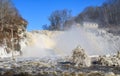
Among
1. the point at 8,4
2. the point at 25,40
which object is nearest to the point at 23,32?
the point at 25,40

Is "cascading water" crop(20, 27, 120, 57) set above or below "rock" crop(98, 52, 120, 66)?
above

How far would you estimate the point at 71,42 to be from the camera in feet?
229

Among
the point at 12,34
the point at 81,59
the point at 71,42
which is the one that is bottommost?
the point at 81,59

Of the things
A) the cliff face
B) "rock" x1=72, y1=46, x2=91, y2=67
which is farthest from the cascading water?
"rock" x1=72, y1=46, x2=91, y2=67

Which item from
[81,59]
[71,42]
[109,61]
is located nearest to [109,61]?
[109,61]

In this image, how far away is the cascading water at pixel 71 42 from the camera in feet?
212

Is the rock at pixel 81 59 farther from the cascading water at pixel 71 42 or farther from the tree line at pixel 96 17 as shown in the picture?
the tree line at pixel 96 17

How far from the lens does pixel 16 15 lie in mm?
63062

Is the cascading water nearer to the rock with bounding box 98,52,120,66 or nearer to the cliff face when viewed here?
the cliff face

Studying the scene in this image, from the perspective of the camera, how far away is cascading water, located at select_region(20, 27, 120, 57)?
64694mm

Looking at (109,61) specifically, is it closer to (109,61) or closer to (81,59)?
(109,61)

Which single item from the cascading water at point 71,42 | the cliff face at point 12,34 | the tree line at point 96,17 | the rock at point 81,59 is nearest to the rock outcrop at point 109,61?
the rock at point 81,59

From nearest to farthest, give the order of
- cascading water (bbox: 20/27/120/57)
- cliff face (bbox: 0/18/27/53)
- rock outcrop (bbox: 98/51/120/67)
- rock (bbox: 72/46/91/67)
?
rock (bbox: 72/46/91/67)
rock outcrop (bbox: 98/51/120/67)
cliff face (bbox: 0/18/27/53)
cascading water (bbox: 20/27/120/57)

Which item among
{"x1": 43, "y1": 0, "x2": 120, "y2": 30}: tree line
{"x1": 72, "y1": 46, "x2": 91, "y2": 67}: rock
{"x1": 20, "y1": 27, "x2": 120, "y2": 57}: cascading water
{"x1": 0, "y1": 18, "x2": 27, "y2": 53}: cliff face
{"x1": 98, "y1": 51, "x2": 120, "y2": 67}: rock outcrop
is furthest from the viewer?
{"x1": 43, "y1": 0, "x2": 120, "y2": 30}: tree line
